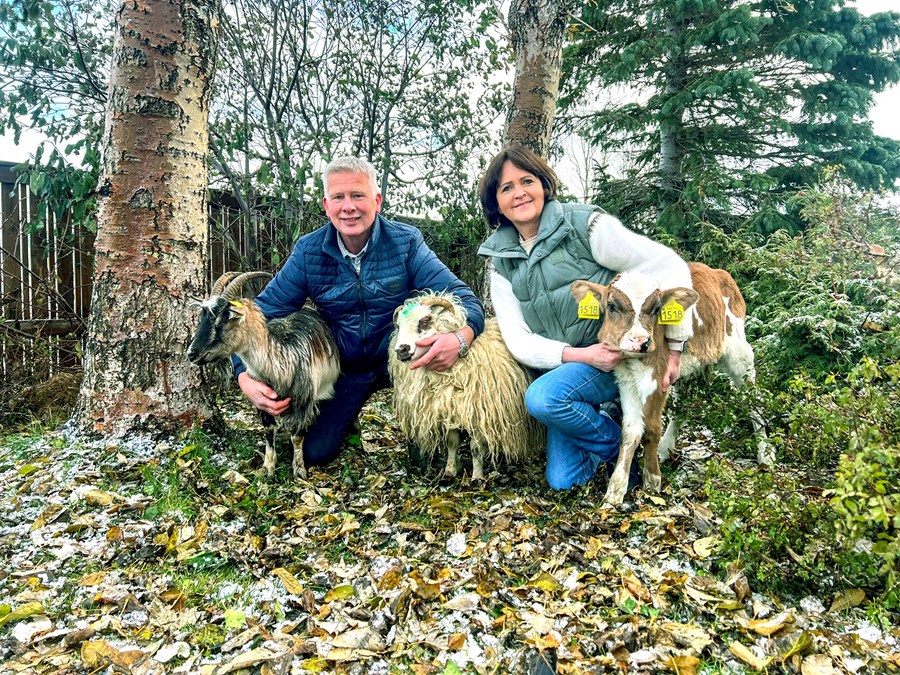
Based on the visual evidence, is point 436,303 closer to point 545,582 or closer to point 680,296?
point 680,296

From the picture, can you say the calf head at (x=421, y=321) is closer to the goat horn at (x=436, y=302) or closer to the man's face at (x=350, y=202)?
the goat horn at (x=436, y=302)

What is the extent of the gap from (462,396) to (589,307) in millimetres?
1064

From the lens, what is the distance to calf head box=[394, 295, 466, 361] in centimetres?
350

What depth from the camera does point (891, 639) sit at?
207cm

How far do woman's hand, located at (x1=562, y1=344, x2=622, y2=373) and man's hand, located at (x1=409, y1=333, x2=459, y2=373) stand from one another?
2.43ft

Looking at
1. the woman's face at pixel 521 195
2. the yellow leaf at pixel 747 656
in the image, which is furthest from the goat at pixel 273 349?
the yellow leaf at pixel 747 656

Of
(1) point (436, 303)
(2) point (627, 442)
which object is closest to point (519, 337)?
(1) point (436, 303)

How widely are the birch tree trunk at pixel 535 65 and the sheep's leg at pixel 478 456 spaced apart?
3.08m

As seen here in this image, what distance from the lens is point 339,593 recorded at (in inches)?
99.3

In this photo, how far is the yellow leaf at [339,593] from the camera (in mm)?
2496

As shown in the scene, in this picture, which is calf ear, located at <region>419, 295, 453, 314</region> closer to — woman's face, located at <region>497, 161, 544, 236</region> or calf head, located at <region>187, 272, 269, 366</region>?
woman's face, located at <region>497, 161, 544, 236</region>

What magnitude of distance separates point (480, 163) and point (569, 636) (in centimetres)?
661

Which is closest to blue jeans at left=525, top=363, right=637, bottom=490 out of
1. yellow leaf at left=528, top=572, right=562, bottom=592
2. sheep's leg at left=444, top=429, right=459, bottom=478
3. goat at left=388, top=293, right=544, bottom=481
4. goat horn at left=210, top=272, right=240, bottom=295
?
goat at left=388, top=293, right=544, bottom=481

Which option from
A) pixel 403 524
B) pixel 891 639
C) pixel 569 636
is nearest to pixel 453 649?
pixel 569 636
